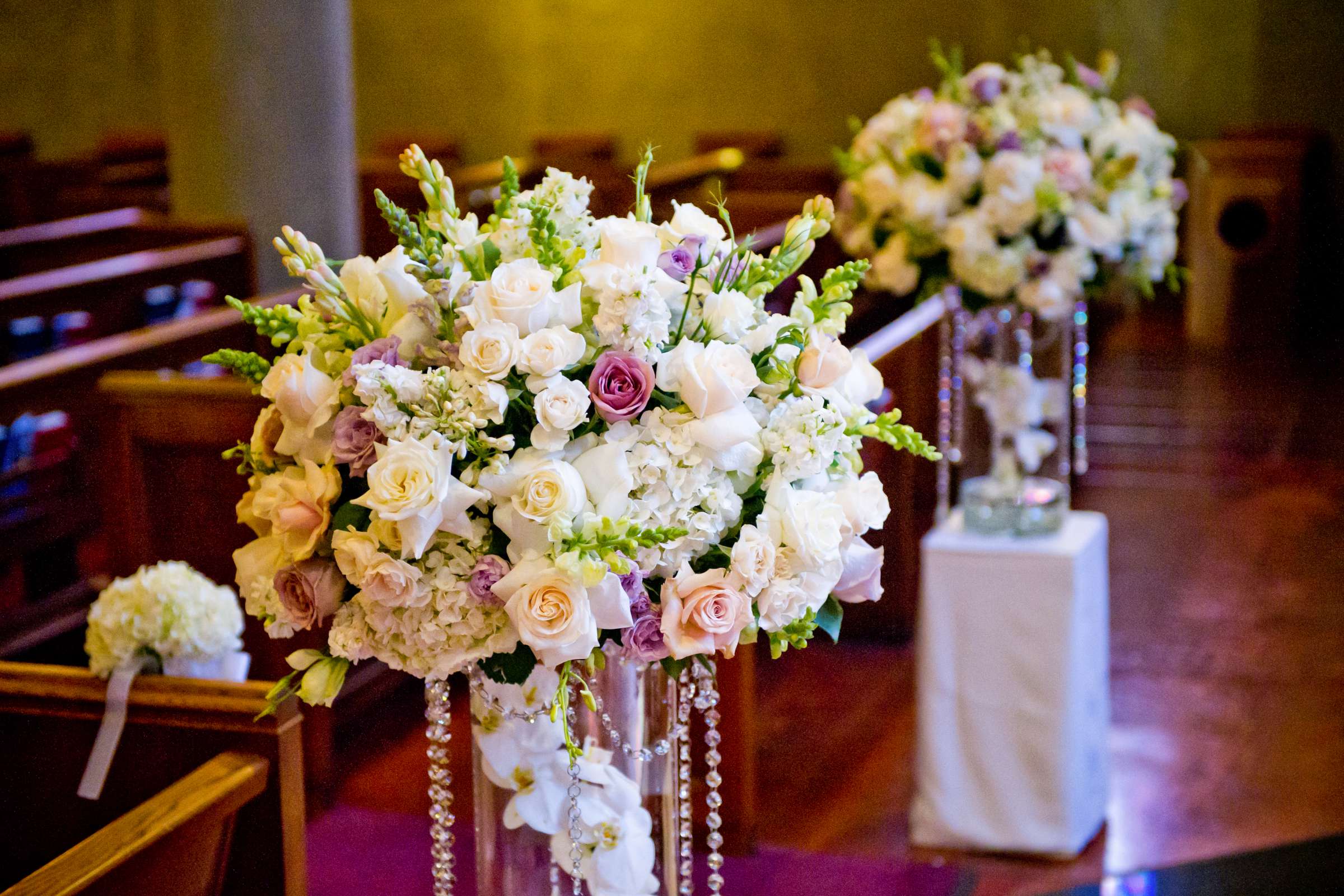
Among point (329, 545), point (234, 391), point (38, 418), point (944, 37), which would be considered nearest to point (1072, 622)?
point (234, 391)

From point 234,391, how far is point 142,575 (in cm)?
120

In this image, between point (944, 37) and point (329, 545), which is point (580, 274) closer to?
point (329, 545)

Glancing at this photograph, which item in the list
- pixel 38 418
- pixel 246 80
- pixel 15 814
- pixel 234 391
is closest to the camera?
pixel 15 814

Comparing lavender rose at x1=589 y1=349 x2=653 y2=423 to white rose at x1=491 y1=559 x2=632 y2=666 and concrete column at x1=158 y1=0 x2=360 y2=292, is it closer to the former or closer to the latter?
white rose at x1=491 y1=559 x2=632 y2=666

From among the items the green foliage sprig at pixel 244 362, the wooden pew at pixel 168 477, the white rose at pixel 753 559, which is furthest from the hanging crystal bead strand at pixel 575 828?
the wooden pew at pixel 168 477

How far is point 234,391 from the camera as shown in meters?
3.10

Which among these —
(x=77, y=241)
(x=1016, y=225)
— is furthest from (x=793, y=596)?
(x=77, y=241)

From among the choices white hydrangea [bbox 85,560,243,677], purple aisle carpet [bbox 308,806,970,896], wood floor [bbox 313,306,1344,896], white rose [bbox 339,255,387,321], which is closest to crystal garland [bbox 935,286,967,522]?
wood floor [bbox 313,306,1344,896]

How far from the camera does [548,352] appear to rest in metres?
1.23

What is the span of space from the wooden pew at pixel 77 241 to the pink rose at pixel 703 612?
5.21 meters

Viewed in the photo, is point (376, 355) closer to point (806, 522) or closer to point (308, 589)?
point (308, 589)

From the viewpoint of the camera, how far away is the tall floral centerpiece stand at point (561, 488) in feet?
4.02

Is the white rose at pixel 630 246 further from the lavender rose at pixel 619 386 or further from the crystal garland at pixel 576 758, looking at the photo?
A: the crystal garland at pixel 576 758

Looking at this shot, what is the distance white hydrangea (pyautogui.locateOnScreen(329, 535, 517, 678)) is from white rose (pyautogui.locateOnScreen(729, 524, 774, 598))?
0.63ft
